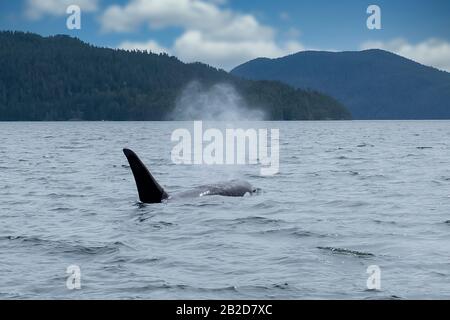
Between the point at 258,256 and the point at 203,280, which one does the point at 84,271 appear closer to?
the point at 203,280

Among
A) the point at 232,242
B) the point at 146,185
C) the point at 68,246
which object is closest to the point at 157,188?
the point at 146,185

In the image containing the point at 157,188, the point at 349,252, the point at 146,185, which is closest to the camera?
the point at 349,252

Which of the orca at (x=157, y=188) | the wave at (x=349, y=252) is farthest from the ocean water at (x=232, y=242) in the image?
the orca at (x=157, y=188)

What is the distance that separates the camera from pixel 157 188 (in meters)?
20.9

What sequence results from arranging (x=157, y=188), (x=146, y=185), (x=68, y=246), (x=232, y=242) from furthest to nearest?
(x=157, y=188) → (x=146, y=185) → (x=232, y=242) → (x=68, y=246)

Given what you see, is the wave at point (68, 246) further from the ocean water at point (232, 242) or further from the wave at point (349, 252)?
the wave at point (349, 252)

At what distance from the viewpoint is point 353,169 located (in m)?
36.6

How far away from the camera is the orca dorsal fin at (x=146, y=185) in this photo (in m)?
19.8

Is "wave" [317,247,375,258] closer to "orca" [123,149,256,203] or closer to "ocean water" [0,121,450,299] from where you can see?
"ocean water" [0,121,450,299]

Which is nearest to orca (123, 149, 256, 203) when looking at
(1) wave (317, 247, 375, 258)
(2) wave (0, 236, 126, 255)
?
(2) wave (0, 236, 126, 255)

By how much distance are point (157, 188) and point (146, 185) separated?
35 centimetres

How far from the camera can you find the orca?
64.9 ft

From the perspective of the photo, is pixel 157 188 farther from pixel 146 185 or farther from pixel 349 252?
pixel 349 252

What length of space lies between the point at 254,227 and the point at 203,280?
220 inches
